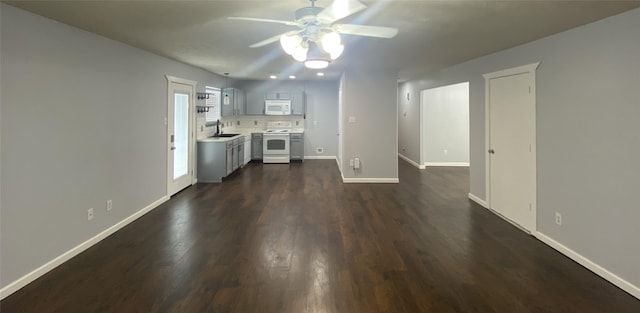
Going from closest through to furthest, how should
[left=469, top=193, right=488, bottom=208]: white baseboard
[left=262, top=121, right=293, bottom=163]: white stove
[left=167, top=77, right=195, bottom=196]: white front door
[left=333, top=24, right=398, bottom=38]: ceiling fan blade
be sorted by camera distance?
[left=333, top=24, right=398, bottom=38]: ceiling fan blade < [left=469, top=193, right=488, bottom=208]: white baseboard < [left=167, top=77, right=195, bottom=196]: white front door < [left=262, top=121, right=293, bottom=163]: white stove

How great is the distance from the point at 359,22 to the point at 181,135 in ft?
13.6

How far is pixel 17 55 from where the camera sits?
2.62 meters

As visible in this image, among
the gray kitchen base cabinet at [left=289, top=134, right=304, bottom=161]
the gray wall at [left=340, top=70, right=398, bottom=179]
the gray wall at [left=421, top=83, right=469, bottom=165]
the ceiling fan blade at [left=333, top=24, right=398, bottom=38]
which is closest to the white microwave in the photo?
the gray kitchen base cabinet at [left=289, top=134, right=304, bottom=161]

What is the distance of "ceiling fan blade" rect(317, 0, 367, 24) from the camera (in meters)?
1.99

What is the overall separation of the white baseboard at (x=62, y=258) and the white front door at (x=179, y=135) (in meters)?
1.10

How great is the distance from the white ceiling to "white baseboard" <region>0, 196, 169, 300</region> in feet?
6.86

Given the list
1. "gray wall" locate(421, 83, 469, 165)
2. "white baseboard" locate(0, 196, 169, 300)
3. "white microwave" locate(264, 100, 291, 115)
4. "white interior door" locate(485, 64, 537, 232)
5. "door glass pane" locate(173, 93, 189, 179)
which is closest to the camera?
"white baseboard" locate(0, 196, 169, 300)

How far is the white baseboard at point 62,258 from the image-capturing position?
2583mm

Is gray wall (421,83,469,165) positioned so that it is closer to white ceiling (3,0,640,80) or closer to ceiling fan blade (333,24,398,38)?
white ceiling (3,0,640,80)

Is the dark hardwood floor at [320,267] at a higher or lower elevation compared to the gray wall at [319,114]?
lower

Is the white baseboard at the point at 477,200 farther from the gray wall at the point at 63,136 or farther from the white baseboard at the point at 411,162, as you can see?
the gray wall at the point at 63,136

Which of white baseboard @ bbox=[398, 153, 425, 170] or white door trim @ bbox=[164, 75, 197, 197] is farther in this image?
white baseboard @ bbox=[398, 153, 425, 170]

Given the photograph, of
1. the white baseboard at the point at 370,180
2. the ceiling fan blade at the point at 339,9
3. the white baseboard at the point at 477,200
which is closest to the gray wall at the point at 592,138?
the white baseboard at the point at 477,200

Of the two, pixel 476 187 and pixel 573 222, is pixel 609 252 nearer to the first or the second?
pixel 573 222
